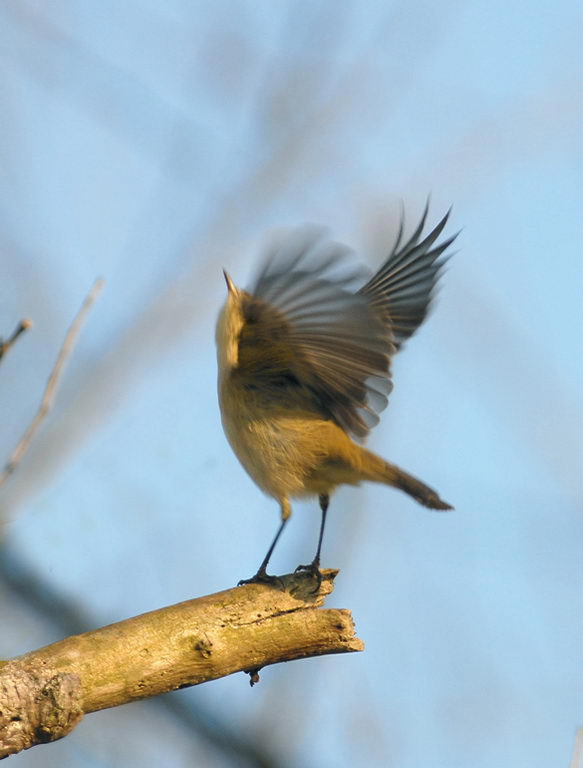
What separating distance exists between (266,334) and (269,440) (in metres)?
0.54

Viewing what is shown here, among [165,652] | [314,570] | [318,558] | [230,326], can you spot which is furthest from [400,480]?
[165,652]

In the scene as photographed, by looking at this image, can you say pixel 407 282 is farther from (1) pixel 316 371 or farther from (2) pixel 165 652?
(2) pixel 165 652

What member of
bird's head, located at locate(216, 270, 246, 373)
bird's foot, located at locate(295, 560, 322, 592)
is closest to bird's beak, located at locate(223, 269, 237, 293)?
bird's head, located at locate(216, 270, 246, 373)

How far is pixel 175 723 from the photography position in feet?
11.2

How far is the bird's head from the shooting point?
4.46 m

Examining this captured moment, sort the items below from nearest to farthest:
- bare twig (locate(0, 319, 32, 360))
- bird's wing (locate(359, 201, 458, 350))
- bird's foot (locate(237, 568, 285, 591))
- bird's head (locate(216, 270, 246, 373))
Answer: bare twig (locate(0, 319, 32, 360)) → bird's foot (locate(237, 568, 285, 591)) → bird's head (locate(216, 270, 246, 373)) → bird's wing (locate(359, 201, 458, 350))

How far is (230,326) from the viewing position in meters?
4.52

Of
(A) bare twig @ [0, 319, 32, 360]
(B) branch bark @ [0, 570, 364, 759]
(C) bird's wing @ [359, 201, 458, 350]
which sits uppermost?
(C) bird's wing @ [359, 201, 458, 350]

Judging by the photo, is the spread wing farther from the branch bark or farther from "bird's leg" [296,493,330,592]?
the branch bark

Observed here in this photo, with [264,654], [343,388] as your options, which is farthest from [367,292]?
[264,654]

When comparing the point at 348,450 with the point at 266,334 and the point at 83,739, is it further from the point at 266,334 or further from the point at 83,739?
the point at 83,739

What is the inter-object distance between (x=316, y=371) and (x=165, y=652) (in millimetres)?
1737

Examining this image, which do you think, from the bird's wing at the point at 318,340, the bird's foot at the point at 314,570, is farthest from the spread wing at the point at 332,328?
the bird's foot at the point at 314,570

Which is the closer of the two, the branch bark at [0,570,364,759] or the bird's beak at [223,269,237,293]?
the branch bark at [0,570,364,759]
